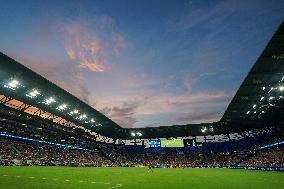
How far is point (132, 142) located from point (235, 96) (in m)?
53.9

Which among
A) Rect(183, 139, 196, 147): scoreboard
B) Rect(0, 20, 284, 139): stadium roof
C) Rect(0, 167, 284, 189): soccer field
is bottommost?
Rect(0, 167, 284, 189): soccer field

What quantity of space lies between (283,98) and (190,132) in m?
39.7

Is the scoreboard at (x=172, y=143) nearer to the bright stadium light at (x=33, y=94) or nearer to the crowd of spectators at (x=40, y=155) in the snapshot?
the crowd of spectators at (x=40, y=155)

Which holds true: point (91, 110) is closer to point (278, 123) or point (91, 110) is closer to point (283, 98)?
point (283, 98)

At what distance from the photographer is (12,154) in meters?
41.9

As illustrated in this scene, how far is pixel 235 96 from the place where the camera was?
114 feet

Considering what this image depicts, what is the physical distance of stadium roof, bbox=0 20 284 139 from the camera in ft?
77.3

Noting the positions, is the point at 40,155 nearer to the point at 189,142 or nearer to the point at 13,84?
the point at 13,84

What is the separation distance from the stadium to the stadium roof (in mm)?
104

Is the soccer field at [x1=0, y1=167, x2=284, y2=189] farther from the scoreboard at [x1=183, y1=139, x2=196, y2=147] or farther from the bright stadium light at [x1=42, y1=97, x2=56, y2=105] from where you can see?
the scoreboard at [x1=183, y1=139, x2=196, y2=147]

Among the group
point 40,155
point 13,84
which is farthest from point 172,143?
point 13,84

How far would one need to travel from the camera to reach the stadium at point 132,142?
64.5ft

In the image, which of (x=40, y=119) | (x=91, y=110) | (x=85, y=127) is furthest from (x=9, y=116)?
(x=85, y=127)

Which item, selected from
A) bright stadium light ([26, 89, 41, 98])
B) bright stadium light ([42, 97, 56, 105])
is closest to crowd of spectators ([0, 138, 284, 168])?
bright stadium light ([42, 97, 56, 105])
